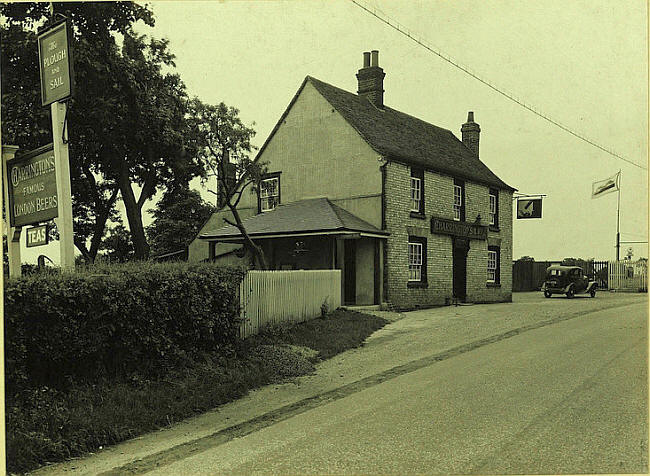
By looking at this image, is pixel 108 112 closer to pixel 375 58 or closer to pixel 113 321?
pixel 375 58

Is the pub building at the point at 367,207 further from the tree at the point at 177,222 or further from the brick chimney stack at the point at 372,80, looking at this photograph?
the tree at the point at 177,222

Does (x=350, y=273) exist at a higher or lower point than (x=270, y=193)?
lower

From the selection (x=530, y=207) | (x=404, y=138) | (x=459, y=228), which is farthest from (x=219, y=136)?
(x=530, y=207)

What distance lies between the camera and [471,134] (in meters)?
34.0

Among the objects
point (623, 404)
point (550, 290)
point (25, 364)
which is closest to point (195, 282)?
point (25, 364)

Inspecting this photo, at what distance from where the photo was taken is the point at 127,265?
378 inches

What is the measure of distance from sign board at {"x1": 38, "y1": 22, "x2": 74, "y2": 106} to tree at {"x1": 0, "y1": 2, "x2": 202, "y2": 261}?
33.4 feet

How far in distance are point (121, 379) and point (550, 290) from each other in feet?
89.4

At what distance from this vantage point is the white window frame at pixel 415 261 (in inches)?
948

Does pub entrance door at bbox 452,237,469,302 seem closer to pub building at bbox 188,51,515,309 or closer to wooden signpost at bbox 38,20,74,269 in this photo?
pub building at bbox 188,51,515,309

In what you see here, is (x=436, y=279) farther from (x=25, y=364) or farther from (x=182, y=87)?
(x=25, y=364)

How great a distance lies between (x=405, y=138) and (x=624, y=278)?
16.6m

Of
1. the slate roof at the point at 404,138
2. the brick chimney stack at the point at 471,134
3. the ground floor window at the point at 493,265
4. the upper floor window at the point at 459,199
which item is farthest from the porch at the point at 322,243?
the brick chimney stack at the point at 471,134

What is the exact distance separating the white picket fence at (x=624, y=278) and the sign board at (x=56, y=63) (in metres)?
29.7
